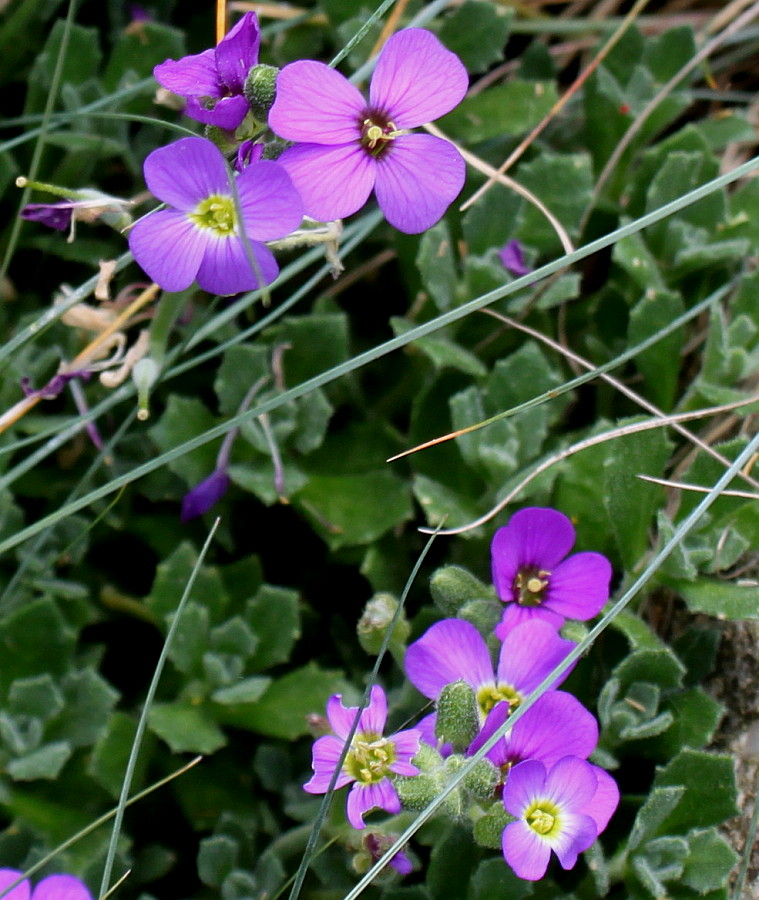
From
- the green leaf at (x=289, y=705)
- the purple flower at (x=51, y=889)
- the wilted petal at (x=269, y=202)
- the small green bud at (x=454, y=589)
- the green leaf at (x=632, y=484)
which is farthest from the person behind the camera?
the green leaf at (x=289, y=705)

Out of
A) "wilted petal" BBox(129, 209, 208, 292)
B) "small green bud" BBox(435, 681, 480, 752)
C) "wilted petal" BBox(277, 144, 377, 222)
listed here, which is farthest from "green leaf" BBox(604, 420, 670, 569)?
"wilted petal" BBox(129, 209, 208, 292)

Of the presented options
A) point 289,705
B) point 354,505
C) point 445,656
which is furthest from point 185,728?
point 445,656

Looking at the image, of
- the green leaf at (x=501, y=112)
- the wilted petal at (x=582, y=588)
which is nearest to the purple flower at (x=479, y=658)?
the wilted petal at (x=582, y=588)

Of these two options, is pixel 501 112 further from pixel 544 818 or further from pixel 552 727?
pixel 544 818

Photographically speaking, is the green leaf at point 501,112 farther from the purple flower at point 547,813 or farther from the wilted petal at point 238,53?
the purple flower at point 547,813

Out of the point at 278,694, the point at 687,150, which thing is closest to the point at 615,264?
the point at 687,150

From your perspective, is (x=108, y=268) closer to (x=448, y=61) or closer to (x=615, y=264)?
(x=448, y=61)
